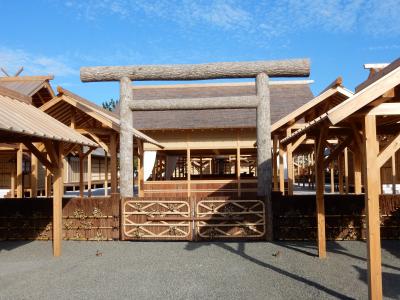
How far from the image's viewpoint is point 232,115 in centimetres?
1742

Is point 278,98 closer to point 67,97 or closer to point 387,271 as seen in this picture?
point 67,97

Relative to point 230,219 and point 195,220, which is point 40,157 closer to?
point 195,220

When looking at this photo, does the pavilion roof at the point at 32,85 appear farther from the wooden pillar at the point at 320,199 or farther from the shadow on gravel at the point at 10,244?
the wooden pillar at the point at 320,199

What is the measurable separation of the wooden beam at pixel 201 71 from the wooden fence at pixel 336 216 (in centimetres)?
342

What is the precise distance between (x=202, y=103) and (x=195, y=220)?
3.26 metres

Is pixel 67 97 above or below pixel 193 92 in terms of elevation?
below

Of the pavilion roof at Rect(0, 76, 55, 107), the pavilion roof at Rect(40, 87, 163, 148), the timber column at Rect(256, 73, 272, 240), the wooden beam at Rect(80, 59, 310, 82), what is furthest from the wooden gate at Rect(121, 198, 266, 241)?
the pavilion roof at Rect(0, 76, 55, 107)

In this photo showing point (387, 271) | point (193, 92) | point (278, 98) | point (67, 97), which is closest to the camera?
point (387, 271)

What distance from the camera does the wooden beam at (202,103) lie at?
978cm

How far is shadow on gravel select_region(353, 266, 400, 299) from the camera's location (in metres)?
5.17

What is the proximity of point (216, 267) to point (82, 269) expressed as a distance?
8.51 ft

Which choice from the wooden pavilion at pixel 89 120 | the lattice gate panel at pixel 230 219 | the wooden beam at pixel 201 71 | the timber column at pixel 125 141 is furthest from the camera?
the wooden pavilion at pixel 89 120

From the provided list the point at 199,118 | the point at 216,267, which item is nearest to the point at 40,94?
the point at 199,118

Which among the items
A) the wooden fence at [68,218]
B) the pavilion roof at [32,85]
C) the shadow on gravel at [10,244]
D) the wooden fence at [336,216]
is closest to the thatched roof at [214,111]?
the pavilion roof at [32,85]
